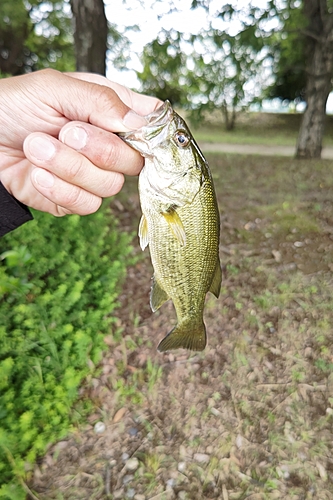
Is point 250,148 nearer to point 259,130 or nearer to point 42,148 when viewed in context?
point 259,130

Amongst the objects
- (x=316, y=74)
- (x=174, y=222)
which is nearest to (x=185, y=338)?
(x=174, y=222)

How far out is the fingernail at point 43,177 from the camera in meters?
1.63

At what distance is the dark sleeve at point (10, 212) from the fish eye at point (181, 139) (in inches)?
39.1

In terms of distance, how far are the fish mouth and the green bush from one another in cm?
129

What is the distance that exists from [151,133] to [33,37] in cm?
1687

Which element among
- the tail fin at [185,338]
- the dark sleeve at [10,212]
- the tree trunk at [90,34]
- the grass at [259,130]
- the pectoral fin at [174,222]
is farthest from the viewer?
the grass at [259,130]

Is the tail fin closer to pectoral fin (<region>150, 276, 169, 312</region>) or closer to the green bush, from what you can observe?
pectoral fin (<region>150, 276, 169, 312</region>)

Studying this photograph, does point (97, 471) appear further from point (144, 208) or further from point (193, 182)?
point (193, 182)

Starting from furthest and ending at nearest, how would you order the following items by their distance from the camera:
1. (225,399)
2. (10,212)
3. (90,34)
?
(90,34) < (225,399) < (10,212)

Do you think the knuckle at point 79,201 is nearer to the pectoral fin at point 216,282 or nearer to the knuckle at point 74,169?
the knuckle at point 74,169

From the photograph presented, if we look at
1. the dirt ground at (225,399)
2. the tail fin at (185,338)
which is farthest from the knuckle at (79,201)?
the dirt ground at (225,399)

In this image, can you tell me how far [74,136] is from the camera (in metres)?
1.57

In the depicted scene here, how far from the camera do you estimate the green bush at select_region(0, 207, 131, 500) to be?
2.54 metres

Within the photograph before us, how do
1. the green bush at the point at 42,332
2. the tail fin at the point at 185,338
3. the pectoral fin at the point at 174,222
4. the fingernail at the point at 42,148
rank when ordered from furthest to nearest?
the green bush at the point at 42,332
the tail fin at the point at 185,338
the pectoral fin at the point at 174,222
the fingernail at the point at 42,148
